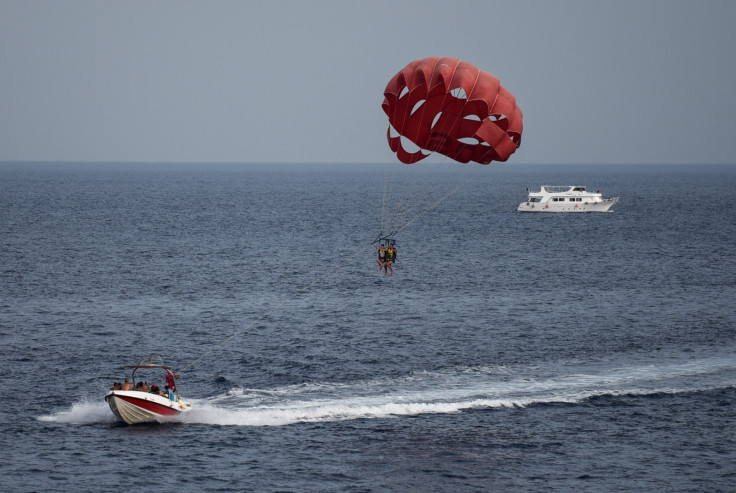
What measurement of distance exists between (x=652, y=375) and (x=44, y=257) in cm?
7466

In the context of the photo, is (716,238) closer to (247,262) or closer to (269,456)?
(247,262)

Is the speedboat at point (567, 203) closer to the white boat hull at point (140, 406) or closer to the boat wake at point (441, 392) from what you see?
the boat wake at point (441, 392)

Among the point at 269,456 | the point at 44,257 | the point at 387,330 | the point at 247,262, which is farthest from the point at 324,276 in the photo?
the point at 269,456

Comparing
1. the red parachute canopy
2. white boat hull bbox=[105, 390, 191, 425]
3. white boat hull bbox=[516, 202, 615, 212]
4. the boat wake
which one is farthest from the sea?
white boat hull bbox=[516, 202, 615, 212]

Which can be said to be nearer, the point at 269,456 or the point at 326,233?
the point at 269,456

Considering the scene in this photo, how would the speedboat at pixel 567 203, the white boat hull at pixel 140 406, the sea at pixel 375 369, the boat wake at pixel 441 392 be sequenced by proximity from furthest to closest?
the speedboat at pixel 567 203
the boat wake at pixel 441 392
the white boat hull at pixel 140 406
the sea at pixel 375 369

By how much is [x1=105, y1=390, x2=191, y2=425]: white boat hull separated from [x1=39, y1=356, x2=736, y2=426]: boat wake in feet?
2.40

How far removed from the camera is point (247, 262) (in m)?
105

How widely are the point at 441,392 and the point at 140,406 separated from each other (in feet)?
56.1

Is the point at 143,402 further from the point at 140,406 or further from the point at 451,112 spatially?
the point at 451,112

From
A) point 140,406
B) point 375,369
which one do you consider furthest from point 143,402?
point 375,369

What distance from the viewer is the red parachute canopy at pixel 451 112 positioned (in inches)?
1898

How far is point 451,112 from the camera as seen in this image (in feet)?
168

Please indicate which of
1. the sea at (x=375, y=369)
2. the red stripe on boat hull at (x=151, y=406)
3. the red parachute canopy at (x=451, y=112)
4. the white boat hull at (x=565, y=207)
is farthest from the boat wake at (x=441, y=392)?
the white boat hull at (x=565, y=207)
